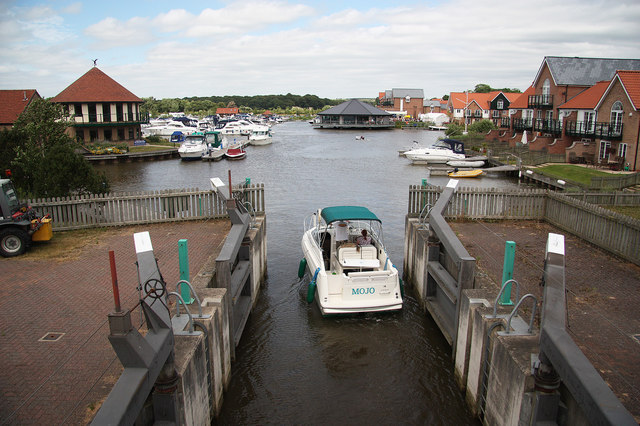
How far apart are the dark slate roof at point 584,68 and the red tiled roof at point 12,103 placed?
176 ft

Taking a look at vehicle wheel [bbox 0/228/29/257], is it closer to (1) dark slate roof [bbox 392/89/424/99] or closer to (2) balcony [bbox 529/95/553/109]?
(2) balcony [bbox 529/95/553/109]

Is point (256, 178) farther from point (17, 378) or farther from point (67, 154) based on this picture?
point (17, 378)

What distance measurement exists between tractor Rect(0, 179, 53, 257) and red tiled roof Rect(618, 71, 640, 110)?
3838 centimetres

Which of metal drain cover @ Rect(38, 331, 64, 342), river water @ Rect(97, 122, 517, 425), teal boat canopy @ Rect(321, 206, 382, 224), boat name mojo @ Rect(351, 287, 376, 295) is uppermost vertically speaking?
teal boat canopy @ Rect(321, 206, 382, 224)

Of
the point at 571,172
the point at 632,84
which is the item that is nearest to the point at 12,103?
the point at 571,172

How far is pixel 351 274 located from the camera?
1306 cm

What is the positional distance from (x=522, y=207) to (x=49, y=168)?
17819mm

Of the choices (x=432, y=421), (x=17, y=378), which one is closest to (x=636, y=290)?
(x=432, y=421)

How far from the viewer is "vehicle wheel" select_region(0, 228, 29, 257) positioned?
530 inches

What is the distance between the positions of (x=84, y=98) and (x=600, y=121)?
51.1m

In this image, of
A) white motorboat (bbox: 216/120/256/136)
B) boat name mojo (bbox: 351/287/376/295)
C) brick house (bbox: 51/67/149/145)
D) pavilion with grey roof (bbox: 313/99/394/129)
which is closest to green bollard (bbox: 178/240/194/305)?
boat name mojo (bbox: 351/287/376/295)

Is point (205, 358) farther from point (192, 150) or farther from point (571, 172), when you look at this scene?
point (192, 150)

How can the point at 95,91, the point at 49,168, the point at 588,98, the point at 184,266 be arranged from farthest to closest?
the point at 95,91 < the point at 588,98 < the point at 49,168 < the point at 184,266

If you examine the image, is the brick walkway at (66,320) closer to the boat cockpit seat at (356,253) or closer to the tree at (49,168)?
the boat cockpit seat at (356,253)
